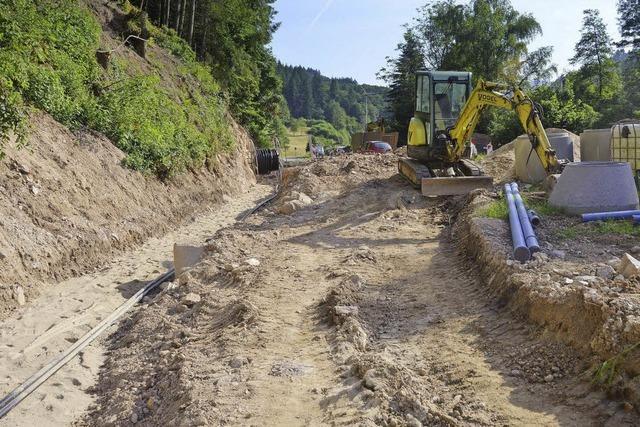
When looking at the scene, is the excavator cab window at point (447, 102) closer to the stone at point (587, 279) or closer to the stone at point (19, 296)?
the stone at point (587, 279)

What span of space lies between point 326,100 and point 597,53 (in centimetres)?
11587

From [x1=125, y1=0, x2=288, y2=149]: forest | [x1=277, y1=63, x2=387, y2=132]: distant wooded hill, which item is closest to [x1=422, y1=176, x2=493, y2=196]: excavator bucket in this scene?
[x1=125, y1=0, x2=288, y2=149]: forest

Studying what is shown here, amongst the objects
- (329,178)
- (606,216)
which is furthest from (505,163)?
(606,216)

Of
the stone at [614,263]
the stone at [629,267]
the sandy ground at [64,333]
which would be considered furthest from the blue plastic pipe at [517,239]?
the sandy ground at [64,333]

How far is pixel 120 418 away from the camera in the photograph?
16.1 feet

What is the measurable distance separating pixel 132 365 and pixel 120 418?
1059mm

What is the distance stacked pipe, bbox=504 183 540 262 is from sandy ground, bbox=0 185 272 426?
489 cm

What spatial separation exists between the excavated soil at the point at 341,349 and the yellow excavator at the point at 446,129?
12.3 feet

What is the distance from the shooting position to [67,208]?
9.98 meters

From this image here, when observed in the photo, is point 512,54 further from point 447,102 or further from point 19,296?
point 19,296

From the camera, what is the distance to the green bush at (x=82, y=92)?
34.4ft

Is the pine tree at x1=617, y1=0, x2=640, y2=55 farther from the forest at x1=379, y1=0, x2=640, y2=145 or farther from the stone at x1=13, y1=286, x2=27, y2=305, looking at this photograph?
the stone at x1=13, y1=286, x2=27, y2=305

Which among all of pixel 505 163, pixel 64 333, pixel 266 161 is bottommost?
pixel 64 333

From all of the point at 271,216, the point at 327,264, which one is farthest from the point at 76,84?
the point at 327,264
